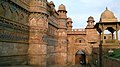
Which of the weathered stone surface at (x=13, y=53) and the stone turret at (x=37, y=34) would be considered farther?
the stone turret at (x=37, y=34)

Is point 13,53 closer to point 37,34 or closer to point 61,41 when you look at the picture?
point 37,34

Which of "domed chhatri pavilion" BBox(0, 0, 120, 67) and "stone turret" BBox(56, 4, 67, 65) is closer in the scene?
"domed chhatri pavilion" BBox(0, 0, 120, 67)

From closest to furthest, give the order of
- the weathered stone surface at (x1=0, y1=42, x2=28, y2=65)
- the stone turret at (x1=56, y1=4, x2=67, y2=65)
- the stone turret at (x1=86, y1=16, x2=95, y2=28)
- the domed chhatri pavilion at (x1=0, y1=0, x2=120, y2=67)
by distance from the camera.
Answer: the weathered stone surface at (x1=0, y1=42, x2=28, y2=65), the domed chhatri pavilion at (x1=0, y1=0, x2=120, y2=67), the stone turret at (x1=56, y1=4, x2=67, y2=65), the stone turret at (x1=86, y1=16, x2=95, y2=28)

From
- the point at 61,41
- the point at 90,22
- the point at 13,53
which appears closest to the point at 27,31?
the point at 13,53

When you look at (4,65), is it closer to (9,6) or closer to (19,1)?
(9,6)

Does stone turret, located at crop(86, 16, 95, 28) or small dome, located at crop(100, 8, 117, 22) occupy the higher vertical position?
stone turret, located at crop(86, 16, 95, 28)

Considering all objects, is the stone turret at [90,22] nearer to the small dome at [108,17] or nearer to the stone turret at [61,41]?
the stone turret at [61,41]

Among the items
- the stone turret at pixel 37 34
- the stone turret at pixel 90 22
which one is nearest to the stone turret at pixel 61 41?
the stone turret at pixel 90 22

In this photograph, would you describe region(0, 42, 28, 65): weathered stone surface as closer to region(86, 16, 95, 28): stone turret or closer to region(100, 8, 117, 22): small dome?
region(100, 8, 117, 22): small dome

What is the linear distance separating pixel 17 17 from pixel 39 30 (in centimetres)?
292

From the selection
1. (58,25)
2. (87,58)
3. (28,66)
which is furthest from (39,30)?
(87,58)


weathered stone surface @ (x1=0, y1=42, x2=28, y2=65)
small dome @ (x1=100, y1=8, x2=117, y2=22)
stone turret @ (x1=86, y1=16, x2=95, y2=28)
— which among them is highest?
stone turret @ (x1=86, y1=16, x2=95, y2=28)

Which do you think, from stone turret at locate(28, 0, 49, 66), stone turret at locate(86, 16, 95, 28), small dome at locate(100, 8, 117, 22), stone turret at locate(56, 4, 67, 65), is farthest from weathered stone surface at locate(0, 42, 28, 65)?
stone turret at locate(86, 16, 95, 28)

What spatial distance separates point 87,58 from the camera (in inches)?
1353
